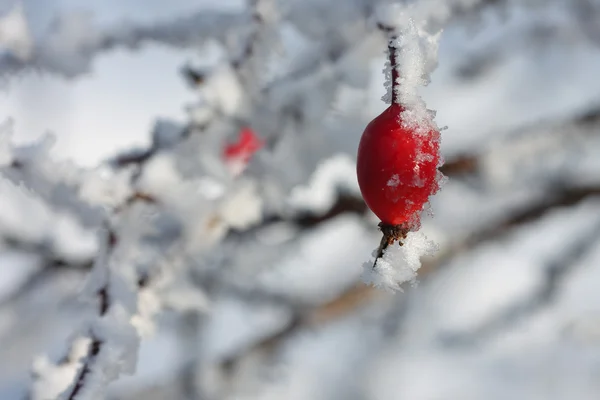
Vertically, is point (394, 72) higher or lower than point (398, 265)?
higher

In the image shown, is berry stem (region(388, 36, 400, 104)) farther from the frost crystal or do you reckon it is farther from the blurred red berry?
the blurred red berry

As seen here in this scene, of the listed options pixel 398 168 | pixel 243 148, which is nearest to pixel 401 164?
pixel 398 168

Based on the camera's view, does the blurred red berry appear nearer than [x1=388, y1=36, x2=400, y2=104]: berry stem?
No

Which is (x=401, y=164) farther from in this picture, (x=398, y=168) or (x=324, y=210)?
(x=324, y=210)

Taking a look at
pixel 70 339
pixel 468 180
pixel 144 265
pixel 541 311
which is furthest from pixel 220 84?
pixel 541 311

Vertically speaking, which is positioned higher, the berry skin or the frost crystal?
the berry skin

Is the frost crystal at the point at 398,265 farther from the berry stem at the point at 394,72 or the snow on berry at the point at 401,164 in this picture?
the berry stem at the point at 394,72

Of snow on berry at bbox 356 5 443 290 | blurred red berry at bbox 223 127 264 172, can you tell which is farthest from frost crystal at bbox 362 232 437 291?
blurred red berry at bbox 223 127 264 172

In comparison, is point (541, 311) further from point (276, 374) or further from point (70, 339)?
point (70, 339)
